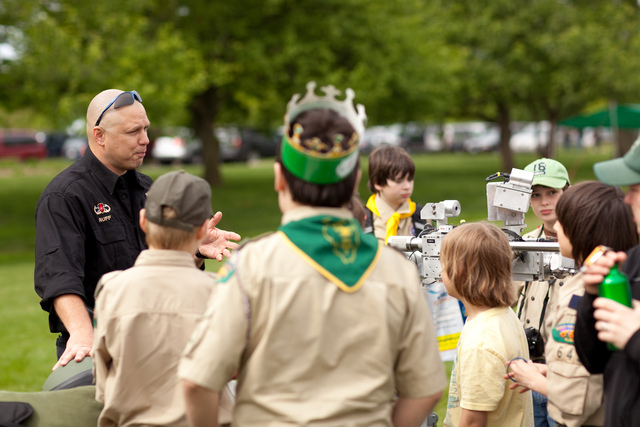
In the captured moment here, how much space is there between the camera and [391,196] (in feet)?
19.8

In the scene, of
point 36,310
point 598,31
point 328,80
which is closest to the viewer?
point 36,310

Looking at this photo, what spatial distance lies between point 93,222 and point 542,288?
254 cm

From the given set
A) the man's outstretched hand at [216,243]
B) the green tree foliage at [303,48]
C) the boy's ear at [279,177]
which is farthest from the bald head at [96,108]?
the green tree foliage at [303,48]

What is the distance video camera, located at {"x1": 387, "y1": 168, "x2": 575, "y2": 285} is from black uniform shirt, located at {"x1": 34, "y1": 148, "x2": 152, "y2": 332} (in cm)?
150

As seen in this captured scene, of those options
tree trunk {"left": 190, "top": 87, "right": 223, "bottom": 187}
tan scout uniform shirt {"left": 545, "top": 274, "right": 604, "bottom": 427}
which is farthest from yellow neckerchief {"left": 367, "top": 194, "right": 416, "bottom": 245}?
tree trunk {"left": 190, "top": 87, "right": 223, "bottom": 187}

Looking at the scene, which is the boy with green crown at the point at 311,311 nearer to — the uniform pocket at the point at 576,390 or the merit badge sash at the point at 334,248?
the merit badge sash at the point at 334,248

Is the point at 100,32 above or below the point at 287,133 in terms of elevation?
above

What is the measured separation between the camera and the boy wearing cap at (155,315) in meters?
2.65

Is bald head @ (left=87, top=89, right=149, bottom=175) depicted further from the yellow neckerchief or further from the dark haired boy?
the yellow neckerchief

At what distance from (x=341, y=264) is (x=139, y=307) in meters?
0.84

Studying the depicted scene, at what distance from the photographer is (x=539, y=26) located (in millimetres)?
30016

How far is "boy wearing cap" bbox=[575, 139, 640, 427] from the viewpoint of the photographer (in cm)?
232

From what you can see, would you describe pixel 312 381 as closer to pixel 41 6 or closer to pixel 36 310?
pixel 36 310

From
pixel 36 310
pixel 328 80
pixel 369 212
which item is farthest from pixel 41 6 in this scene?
pixel 369 212
